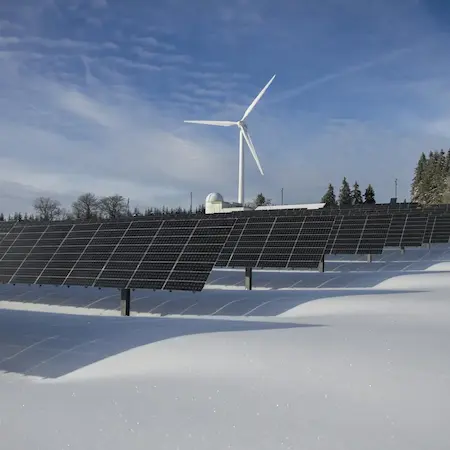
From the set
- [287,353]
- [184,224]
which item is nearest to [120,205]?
[184,224]

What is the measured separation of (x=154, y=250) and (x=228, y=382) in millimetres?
11201

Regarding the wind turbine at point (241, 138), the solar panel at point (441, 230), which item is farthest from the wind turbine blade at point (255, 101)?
the solar panel at point (441, 230)

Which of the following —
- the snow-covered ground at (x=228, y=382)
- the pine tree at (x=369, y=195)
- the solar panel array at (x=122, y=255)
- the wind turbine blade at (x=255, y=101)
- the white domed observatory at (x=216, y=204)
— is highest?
the wind turbine blade at (x=255, y=101)

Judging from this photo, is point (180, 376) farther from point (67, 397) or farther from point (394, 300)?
point (394, 300)

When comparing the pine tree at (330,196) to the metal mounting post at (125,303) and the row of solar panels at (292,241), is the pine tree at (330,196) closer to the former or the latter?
the row of solar panels at (292,241)

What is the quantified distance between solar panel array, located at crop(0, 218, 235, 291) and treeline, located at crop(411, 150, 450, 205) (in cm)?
13302

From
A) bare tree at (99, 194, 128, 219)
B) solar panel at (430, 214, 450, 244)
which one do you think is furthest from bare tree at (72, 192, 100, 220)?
solar panel at (430, 214, 450, 244)

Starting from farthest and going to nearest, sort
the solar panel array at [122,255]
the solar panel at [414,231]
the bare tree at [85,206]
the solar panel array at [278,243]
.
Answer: the bare tree at [85,206] < the solar panel at [414,231] < the solar panel array at [278,243] < the solar panel array at [122,255]

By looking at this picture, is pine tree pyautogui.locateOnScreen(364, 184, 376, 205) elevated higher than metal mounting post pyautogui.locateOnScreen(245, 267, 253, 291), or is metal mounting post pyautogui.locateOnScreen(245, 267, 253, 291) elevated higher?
pine tree pyautogui.locateOnScreen(364, 184, 376, 205)

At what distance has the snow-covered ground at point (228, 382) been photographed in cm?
759

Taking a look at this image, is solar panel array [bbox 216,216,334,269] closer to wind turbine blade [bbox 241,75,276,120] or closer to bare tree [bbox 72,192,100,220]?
wind turbine blade [bbox 241,75,276,120]

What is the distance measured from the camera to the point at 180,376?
32.8 ft

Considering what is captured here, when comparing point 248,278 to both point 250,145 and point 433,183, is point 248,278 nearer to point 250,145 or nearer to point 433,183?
point 250,145

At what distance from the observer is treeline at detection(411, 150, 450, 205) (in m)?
153
